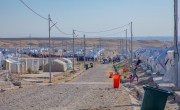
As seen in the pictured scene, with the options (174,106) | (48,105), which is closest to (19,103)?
(48,105)

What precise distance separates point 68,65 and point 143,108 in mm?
49850

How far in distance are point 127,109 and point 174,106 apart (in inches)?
71.7

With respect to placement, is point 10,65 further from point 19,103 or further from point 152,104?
point 152,104

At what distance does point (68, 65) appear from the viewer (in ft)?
203

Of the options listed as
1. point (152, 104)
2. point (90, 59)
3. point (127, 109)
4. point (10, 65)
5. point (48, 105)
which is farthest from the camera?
point (90, 59)

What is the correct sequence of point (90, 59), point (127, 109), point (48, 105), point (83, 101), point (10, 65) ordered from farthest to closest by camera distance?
point (90, 59), point (10, 65), point (83, 101), point (48, 105), point (127, 109)

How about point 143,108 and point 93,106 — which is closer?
point 143,108

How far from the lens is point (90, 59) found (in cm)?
9725

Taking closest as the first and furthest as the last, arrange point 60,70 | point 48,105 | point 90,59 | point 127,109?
point 127,109 < point 48,105 < point 60,70 < point 90,59

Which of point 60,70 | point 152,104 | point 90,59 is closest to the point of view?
point 152,104

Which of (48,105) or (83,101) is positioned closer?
(48,105)

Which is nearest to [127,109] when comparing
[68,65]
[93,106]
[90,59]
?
[93,106]

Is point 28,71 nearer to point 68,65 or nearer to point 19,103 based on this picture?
point 68,65

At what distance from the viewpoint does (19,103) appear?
717 inches
